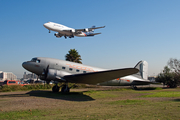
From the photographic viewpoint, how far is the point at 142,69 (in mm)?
22203

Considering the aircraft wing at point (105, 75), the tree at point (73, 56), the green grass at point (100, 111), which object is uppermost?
the tree at point (73, 56)

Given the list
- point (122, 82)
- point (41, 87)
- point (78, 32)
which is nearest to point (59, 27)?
point (78, 32)

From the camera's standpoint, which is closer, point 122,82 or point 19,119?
point 19,119

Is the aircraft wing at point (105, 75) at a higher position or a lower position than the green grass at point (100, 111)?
higher

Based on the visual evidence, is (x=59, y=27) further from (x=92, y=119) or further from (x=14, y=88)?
(x=92, y=119)

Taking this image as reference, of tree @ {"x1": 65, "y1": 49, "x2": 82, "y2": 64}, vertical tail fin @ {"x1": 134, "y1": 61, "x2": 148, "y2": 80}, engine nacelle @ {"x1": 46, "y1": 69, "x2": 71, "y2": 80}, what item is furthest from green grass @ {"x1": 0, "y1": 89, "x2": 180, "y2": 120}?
tree @ {"x1": 65, "y1": 49, "x2": 82, "y2": 64}

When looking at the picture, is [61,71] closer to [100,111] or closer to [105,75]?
[105,75]

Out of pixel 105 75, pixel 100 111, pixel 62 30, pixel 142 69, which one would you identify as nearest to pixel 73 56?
pixel 62 30

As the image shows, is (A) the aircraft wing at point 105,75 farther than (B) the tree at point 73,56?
No

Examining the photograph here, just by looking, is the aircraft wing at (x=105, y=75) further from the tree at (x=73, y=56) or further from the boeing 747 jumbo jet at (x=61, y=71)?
the tree at (x=73, y=56)

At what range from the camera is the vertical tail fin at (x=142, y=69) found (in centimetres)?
2192

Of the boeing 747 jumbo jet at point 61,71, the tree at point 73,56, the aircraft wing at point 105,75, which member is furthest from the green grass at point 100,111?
the tree at point 73,56

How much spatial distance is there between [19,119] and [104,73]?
783 cm

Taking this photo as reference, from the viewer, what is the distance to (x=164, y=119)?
551cm
